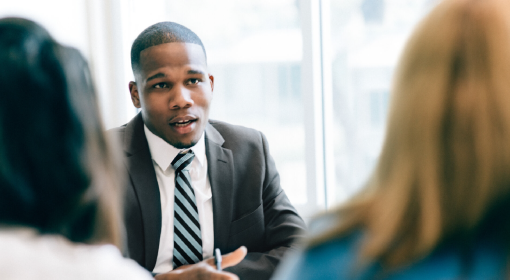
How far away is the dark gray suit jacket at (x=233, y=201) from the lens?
161 cm

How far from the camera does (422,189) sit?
0.66m

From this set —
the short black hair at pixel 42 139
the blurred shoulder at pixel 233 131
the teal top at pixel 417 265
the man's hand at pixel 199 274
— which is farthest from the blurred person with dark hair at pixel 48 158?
the blurred shoulder at pixel 233 131

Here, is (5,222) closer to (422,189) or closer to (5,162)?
(5,162)

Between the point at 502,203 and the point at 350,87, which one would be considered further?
the point at 350,87

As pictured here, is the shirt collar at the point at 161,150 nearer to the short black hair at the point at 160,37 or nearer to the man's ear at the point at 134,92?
the man's ear at the point at 134,92

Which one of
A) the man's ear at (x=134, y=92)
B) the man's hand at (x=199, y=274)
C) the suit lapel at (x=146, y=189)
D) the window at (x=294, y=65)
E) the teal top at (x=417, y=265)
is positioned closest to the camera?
the teal top at (x=417, y=265)

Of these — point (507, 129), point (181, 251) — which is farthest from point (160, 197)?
point (507, 129)

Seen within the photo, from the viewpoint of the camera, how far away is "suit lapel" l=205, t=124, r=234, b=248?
167cm

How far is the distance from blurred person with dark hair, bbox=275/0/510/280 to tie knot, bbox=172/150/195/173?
1.05 m

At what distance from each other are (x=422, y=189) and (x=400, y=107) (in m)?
0.12

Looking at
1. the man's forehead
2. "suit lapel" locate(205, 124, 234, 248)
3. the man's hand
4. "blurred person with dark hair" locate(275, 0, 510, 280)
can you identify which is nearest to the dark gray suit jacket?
"suit lapel" locate(205, 124, 234, 248)

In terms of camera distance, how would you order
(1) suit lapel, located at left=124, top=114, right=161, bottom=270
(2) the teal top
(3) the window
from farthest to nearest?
(3) the window
(1) suit lapel, located at left=124, top=114, right=161, bottom=270
(2) the teal top

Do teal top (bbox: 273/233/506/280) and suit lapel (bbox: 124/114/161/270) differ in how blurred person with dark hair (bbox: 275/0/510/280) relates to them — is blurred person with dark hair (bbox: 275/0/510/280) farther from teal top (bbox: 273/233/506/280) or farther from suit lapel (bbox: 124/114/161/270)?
suit lapel (bbox: 124/114/161/270)

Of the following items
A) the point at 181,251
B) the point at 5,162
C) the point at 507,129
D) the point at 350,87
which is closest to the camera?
the point at 507,129
